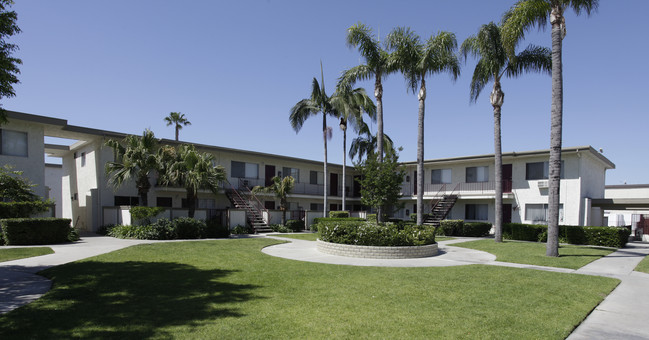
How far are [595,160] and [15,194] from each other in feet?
119

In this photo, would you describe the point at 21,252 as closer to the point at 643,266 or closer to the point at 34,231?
the point at 34,231

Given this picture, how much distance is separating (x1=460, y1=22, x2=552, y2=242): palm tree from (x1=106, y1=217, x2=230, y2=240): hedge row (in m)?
16.6

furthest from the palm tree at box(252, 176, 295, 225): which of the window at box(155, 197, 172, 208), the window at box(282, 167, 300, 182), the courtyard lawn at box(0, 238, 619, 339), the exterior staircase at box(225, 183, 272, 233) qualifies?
the courtyard lawn at box(0, 238, 619, 339)

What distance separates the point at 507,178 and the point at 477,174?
8.24 feet

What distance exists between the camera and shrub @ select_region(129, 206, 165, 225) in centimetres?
1967

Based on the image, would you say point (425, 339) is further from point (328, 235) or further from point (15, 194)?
point (15, 194)

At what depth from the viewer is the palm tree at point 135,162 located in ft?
64.8

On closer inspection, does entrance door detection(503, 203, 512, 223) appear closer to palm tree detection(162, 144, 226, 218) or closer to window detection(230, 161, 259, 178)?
window detection(230, 161, 259, 178)

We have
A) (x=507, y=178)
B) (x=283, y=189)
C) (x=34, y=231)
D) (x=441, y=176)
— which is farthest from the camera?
(x=441, y=176)

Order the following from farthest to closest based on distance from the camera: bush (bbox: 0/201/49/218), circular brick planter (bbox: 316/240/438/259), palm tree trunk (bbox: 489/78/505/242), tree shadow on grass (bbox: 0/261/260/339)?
1. palm tree trunk (bbox: 489/78/505/242)
2. bush (bbox: 0/201/49/218)
3. circular brick planter (bbox: 316/240/438/259)
4. tree shadow on grass (bbox: 0/261/260/339)

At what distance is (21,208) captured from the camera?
17.2m

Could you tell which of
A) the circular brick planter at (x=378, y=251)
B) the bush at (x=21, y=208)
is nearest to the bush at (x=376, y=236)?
the circular brick planter at (x=378, y=251)

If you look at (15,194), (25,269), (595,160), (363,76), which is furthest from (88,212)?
(595,160)

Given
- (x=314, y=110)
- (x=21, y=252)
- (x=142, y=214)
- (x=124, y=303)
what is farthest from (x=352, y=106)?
(x=124, y=303)
